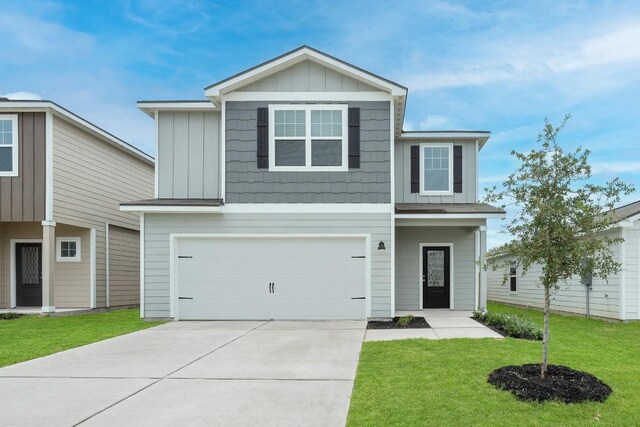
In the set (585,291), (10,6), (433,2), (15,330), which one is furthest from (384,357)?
(10,6)

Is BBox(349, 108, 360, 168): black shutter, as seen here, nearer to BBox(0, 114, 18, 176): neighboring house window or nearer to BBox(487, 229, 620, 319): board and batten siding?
BBox(487, 229, 620, 319): board and batten siding

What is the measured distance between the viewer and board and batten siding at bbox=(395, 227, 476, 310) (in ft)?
45.9

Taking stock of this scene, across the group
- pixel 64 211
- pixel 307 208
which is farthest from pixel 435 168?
pixel 64 211

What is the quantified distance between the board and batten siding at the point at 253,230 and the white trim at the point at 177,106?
282 cm

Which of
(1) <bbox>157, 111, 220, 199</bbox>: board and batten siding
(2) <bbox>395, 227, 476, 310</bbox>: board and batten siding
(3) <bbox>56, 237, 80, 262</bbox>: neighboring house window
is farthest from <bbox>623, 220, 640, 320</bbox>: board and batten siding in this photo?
(3) <bbox>56, 237, 80, 262</bbox>: neighboring house window

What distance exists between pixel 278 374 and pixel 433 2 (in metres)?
11.8

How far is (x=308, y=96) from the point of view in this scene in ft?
38.8

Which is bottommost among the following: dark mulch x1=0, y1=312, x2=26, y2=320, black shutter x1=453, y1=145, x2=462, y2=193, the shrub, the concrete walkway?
dark mulch x1=0, y1=312, x2=26, y2=320

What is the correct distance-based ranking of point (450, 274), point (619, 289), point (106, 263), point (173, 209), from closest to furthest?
point (173, 209), point (619, 289), point (450, 274), point (106, 263)

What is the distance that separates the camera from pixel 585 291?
45.9ft

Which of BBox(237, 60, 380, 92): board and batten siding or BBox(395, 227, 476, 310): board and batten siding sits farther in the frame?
BBox(395, 227, 476, 310): board and batten siding

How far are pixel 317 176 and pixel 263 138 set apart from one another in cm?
160

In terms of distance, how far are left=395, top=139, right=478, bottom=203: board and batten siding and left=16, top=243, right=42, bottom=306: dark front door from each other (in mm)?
11348

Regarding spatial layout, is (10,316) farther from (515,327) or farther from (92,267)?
(515,327)
